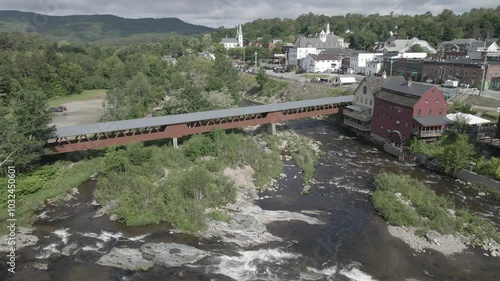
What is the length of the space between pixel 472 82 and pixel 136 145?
56456 millimetres

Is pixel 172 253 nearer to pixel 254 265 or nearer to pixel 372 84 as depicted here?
pixel 254 265

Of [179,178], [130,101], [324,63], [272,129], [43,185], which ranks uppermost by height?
[324,63]

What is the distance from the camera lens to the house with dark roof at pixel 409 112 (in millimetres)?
39719

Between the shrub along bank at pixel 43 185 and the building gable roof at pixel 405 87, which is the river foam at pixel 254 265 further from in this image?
the building gable roof at pixel 405 87

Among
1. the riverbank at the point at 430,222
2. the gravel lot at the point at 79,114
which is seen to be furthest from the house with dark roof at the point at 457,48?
the gravel lot at the point at 79,114

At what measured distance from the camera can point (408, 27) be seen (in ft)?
401

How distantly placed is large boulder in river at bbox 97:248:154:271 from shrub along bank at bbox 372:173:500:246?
17.4 m

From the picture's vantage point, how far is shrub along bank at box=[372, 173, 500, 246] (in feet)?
80.5

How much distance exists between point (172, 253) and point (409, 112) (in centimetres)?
3114

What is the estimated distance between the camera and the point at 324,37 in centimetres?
12112

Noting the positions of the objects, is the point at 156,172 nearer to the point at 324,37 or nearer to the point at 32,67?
the point at 32,67

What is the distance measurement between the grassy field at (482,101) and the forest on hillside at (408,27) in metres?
57.0

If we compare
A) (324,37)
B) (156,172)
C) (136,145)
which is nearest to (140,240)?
(156,172)

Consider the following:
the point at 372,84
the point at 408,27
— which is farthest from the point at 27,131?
the point at 408,27
